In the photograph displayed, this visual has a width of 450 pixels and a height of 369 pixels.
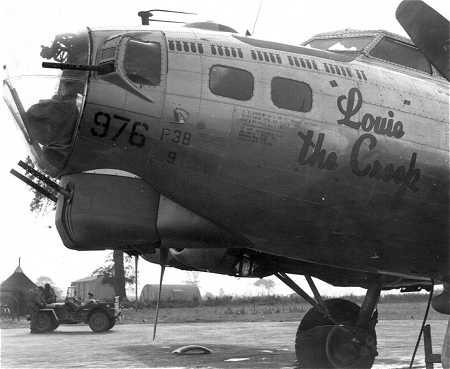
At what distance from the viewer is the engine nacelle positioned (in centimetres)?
657

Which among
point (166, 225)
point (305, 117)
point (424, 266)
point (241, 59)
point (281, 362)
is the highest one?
point (241, 59)

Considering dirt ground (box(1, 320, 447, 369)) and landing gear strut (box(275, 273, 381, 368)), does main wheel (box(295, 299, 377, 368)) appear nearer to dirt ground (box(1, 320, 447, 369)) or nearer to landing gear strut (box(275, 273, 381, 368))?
landing gear strut (box(275, 273, 381, 368))

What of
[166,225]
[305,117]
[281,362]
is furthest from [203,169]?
[281,362]

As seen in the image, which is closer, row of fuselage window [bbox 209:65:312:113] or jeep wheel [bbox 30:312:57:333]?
row of fuselage window [bbox 209:65:312:113]

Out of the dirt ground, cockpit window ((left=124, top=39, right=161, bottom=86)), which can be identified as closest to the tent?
the dirt ground

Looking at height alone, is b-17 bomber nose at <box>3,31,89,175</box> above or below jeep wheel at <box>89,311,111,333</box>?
above

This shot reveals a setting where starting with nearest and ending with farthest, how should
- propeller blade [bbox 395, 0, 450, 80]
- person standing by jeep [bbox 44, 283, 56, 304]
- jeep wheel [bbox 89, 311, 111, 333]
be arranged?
propeller blade [bbox 395, 0, 450, 80] < jeep wheel [bbox 89, 311, 111, 333] < person standing by jeep [bbox 44, 283, 56, 304]

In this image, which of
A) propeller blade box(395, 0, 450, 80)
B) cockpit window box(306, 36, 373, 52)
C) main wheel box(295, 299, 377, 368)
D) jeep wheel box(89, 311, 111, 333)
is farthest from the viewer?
jeep wheel box(89, 311, 111, 333)

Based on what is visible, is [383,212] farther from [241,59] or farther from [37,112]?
[37,112]

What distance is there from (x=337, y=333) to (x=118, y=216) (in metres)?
3.70

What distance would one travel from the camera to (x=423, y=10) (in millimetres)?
6723

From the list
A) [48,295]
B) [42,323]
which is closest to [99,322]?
[42,323]

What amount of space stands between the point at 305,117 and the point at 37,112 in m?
2.72

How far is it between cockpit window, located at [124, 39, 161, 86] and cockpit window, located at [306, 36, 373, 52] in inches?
99.0
